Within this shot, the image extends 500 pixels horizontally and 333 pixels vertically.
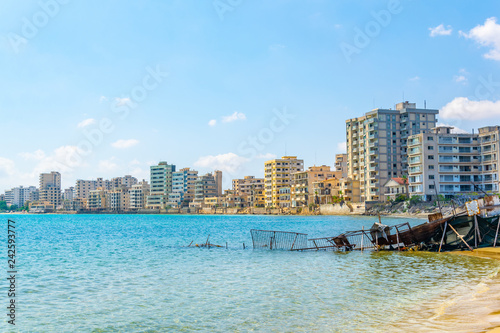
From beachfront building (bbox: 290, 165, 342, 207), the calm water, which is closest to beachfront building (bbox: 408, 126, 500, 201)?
beachfront building (bbox: 290, 165, 342, 207)

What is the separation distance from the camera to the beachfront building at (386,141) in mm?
153625

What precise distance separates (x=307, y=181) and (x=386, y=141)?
4416 cm

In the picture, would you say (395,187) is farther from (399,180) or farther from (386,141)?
(386,141)

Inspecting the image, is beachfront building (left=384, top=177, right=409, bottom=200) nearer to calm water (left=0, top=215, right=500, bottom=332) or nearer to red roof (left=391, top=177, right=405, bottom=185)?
red roof (left=391, top=177, right=405, bottom=185)

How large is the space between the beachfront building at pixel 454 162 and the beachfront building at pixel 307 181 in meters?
62.0

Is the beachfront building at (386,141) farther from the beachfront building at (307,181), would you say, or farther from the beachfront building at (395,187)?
the beachfront building at (307,181)

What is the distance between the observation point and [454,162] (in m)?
128

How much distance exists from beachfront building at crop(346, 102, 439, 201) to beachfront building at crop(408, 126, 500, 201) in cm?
2301

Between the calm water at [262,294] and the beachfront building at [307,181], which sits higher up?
the beachfront building at [307,181]

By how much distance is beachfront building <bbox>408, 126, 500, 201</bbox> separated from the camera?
12681 cm

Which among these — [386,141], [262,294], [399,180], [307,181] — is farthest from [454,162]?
[262,294]

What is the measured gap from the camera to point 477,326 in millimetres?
14500

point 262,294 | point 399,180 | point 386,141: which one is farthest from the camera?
point 386,141

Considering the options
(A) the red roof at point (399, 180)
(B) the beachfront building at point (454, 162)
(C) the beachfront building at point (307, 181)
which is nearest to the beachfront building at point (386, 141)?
(A) the red roof at point (399, 180)
